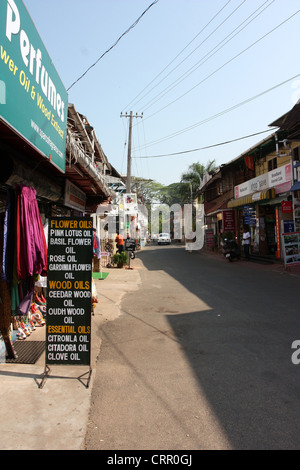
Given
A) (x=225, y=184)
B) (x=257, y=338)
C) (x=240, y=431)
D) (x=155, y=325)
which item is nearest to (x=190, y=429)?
(x=240, y=431)

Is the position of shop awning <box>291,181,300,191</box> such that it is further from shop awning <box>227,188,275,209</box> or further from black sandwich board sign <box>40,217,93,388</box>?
black sandwich board sign <box>40,217,93,388</box>

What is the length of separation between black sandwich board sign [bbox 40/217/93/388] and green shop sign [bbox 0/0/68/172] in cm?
104

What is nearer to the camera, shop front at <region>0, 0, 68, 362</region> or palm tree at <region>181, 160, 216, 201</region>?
shop front at <region>0, 0, 68, 362</region>

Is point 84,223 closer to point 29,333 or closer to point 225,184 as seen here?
point 29,333

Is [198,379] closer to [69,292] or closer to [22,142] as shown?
[69,292]

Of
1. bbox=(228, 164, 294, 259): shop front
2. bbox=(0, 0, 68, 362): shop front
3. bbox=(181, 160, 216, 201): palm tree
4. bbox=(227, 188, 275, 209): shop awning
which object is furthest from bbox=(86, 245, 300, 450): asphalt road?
bbox=(181, 160, 216, 201): palm tree

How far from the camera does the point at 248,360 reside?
4.46 m

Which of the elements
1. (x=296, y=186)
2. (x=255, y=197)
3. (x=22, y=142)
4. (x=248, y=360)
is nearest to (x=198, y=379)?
(x=248, y=360)

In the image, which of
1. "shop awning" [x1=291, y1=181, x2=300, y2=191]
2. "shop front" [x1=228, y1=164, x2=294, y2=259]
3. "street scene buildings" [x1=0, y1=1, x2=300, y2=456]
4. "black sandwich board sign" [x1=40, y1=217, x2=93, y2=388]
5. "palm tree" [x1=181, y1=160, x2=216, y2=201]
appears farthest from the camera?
"palm tree" [x1=181, y1=160, x2=216, y2=201]

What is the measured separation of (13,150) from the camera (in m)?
4.18

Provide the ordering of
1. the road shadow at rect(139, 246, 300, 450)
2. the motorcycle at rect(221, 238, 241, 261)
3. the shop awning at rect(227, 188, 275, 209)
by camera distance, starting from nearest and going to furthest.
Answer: the road shadow at rect(139, 246, 300, 450) < the shop awning at rect(227, 188, 275, 209) < the motorcycle at rect(221, 238, 241, 261)

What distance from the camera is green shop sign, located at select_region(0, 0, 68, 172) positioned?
9.45ft
